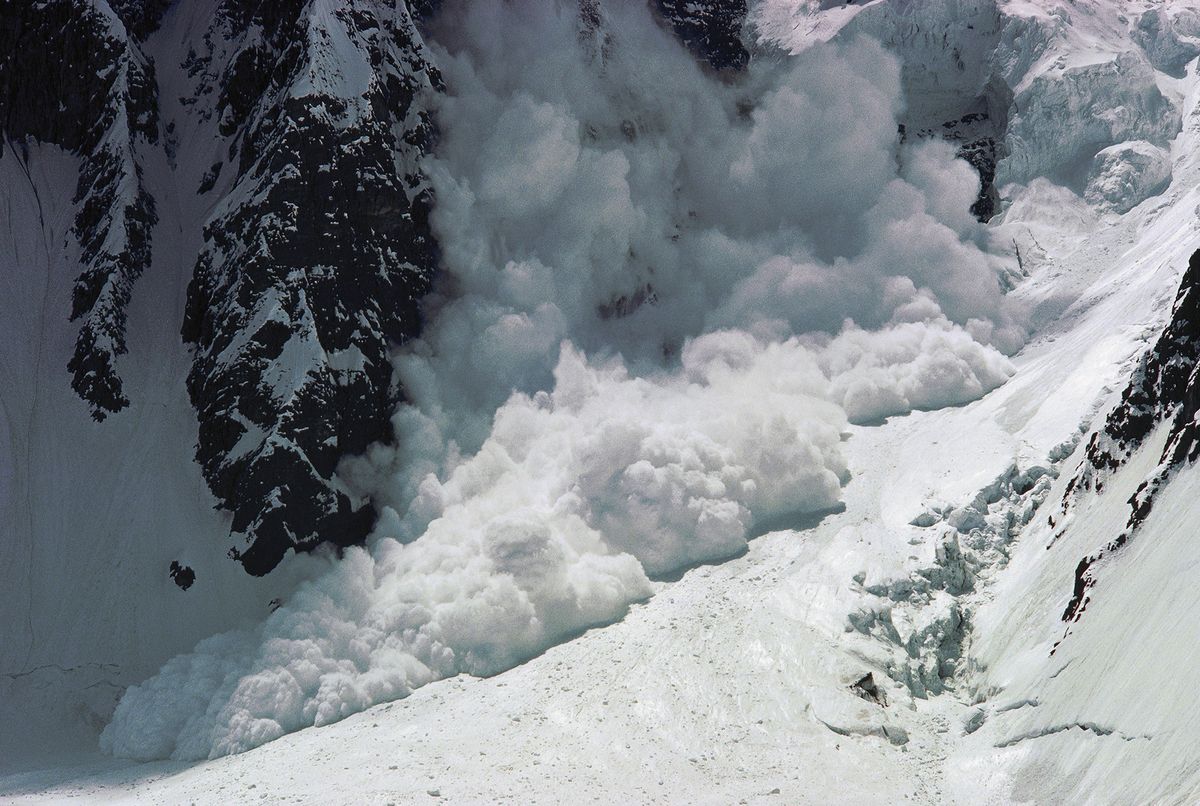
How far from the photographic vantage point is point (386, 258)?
9212 centimetres

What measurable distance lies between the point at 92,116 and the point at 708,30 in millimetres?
63104

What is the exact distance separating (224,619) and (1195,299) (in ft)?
210

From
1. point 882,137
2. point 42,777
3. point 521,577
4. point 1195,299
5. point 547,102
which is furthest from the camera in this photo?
point 882,137

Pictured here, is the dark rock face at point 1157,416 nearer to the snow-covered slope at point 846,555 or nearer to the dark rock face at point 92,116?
the snow-covered slope at point 846,555

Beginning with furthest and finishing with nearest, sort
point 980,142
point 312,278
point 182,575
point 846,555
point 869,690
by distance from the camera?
1. point 980,142
2. point 312,278
3. point 182,575
4. point 846,555
5. point 869,690

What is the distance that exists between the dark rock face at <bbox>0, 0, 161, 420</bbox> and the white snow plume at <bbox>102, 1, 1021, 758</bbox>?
26505mm

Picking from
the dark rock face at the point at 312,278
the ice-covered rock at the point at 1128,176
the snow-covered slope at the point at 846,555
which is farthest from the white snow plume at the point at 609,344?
the ice-covered rock at the point at 1128,176

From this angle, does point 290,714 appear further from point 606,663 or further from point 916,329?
point 916,329

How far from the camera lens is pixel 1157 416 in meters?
54.2

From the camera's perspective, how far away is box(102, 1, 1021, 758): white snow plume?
71188mm

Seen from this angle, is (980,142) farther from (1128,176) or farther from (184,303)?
(184,303)

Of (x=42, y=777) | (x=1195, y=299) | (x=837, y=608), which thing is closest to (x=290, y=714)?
(x=42, y=777)

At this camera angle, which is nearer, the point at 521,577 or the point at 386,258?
the point at 521,577

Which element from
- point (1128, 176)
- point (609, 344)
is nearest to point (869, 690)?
point (609, 344)
